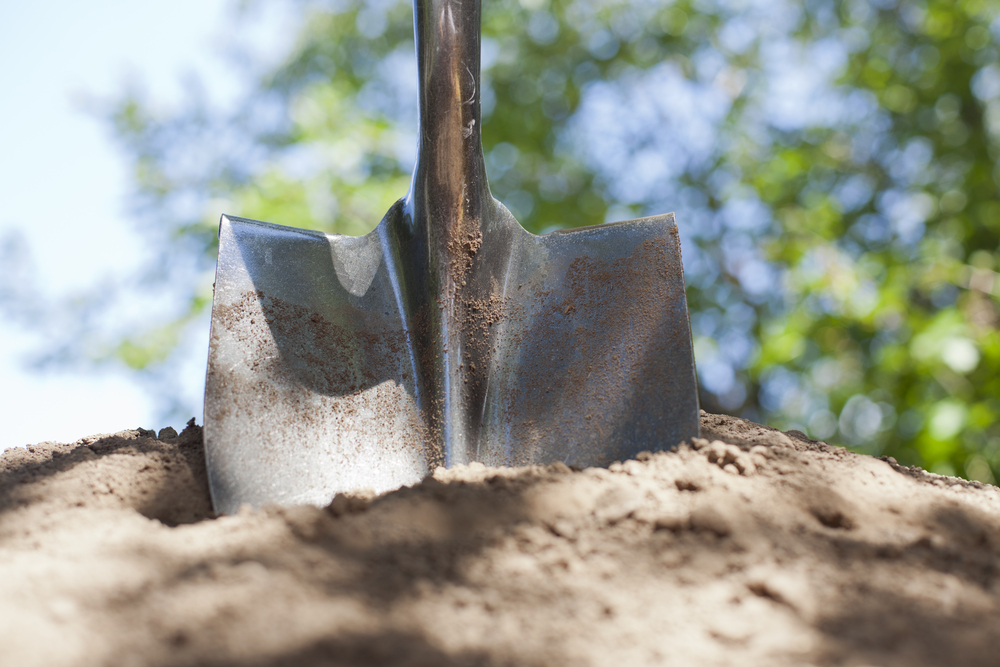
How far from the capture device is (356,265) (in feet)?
4.52

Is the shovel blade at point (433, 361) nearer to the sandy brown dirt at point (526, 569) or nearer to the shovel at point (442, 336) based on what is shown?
the shovel at point (442, 336)

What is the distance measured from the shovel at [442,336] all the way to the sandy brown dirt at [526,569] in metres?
0.16

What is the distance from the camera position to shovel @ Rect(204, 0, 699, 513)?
3.64 feet

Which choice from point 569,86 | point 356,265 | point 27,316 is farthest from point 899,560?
point 27,316

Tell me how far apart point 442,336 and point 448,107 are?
0.42m

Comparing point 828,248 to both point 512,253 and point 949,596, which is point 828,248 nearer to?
point 512,253

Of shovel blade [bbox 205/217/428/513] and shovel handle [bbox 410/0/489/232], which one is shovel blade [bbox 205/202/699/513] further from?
shovel handle [bbox 410/0/489/232]

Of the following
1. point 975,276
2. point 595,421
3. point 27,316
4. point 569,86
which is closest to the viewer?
point 595,421

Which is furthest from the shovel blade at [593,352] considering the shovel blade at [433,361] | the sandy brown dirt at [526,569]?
the sandy brown dirt at [526,569]

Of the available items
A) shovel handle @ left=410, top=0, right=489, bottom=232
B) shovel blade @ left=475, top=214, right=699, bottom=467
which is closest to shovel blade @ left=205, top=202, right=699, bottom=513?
shovel blade @ left=475, top=214, right=699, bottom=467

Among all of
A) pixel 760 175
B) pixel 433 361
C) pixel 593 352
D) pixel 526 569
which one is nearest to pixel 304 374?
pixel 433 361

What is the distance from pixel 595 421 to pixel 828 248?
2.94 m

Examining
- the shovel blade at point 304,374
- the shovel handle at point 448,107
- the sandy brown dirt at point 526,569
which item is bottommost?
the sandy brown dirt at point 526,569

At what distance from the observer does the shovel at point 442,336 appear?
43.7 inches
